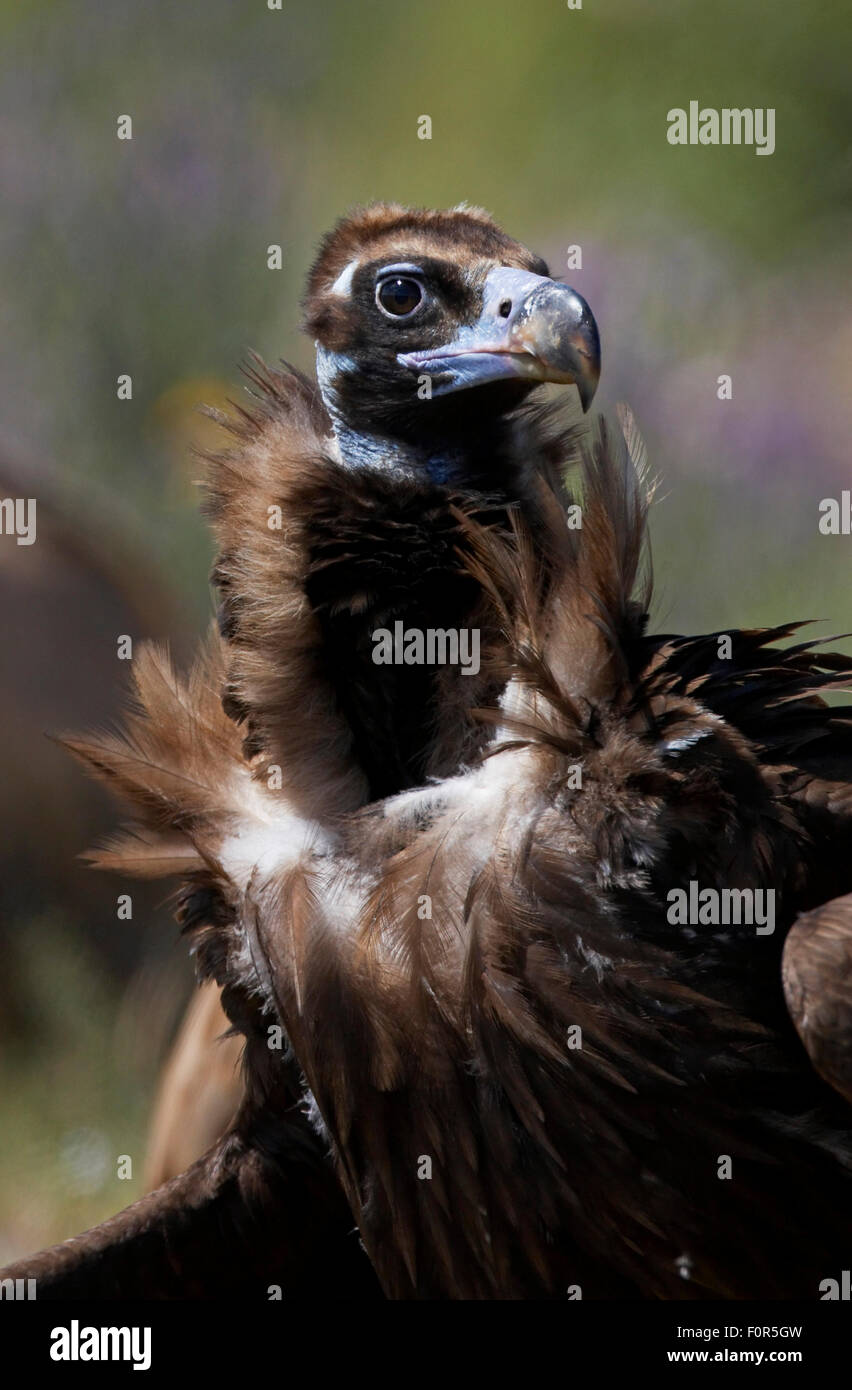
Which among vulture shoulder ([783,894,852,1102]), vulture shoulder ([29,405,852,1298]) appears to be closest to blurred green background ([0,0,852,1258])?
vulture shoulder ([29,405,852,1298])

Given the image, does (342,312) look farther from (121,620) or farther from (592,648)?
(121,620)

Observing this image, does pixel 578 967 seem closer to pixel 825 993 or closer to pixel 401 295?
pixel 825 993

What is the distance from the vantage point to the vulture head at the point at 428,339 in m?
1.96

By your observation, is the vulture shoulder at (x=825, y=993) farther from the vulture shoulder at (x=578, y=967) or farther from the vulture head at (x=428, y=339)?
the vulture head at (x=428, y=339)

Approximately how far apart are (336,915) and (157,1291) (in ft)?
2.68

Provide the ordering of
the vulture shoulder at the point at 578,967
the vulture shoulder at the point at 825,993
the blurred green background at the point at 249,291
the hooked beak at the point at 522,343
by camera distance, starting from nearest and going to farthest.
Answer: the vulture shoulder at the point at 825,993 < the vulture shoulder at the point at 578,967 < the hooked beak at the point at 522,343 < the blurred green background at the point at 249,291

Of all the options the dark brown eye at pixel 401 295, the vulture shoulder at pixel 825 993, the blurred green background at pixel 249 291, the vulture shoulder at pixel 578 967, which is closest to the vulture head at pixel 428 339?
the dark brown eye at pixel 401 295

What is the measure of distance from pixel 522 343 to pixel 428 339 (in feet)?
0.56

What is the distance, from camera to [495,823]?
1795 mm

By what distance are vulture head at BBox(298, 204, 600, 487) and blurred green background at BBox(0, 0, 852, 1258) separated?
1649mm

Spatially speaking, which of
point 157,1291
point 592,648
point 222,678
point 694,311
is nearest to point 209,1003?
point 157,1291

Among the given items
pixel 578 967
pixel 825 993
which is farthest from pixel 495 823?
pixel 825 993

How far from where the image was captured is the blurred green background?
3.79m

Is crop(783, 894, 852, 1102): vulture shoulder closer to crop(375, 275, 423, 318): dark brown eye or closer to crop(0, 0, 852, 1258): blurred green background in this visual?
crop(375, 275, 423, 318): dark brown eye
